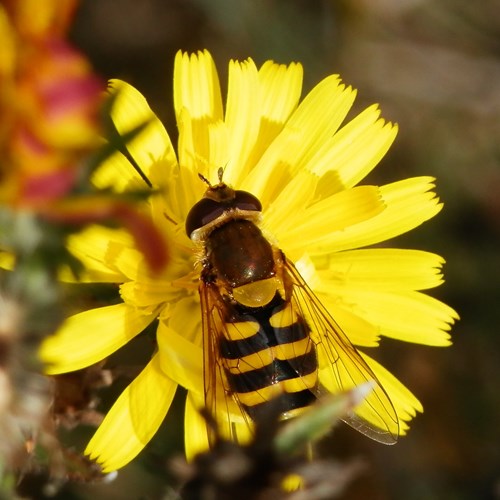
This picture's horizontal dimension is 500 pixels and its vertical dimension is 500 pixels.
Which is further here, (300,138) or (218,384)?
(300,138)

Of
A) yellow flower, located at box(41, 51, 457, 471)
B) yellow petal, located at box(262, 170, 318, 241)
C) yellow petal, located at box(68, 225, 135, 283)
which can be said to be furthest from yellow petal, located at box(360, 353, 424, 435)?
yellow petal, located at box(68, 225, 135, 283)

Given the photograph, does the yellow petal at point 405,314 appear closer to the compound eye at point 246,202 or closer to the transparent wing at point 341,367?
the transparent wing at point 341,367

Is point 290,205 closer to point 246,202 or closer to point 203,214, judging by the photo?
point 246,202

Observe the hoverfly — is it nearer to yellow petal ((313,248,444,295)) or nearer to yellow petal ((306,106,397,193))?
yellow petal ((313,248,444,295))

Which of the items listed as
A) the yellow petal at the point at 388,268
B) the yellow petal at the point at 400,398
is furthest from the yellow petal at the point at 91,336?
the yellow petal at the point at 400,398

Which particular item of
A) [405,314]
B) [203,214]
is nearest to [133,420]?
[203,214]
